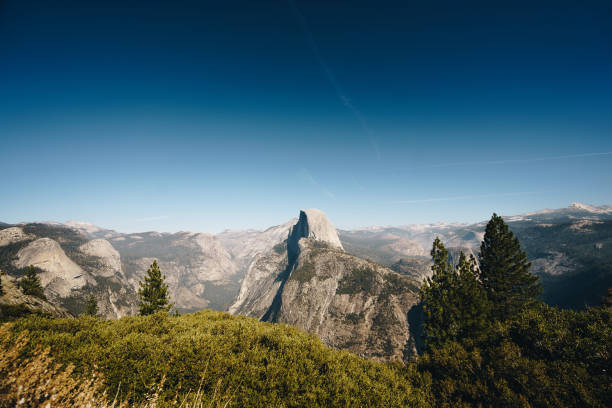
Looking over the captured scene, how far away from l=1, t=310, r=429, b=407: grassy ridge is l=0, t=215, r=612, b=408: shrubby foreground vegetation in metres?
0.05

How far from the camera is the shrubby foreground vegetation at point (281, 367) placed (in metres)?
9.55

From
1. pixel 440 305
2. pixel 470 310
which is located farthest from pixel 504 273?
pixel 440 305

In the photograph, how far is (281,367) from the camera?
1168 cm

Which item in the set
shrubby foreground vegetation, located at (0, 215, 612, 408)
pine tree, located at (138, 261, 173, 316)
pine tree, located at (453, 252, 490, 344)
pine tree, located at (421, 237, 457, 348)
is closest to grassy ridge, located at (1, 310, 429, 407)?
shrubby foreground vegetation, located at (0, 215, 612, 408)

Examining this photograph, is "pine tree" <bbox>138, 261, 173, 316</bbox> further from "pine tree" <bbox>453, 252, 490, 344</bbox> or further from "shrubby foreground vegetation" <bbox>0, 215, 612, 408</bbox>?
"pine tree" <bbox>453, 252, 490, 344</bbox>

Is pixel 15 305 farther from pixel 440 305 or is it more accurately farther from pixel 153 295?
pixel 440 305

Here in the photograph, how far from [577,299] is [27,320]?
947ft

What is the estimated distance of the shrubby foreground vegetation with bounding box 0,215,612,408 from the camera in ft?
31.3

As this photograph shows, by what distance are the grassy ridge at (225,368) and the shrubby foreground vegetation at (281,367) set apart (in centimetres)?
5

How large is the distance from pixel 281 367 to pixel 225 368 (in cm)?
291

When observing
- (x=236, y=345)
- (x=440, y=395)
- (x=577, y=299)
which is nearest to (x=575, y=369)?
(x=440, y=395)

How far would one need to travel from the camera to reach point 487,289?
40.6 m

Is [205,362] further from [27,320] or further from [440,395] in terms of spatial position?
[440,395]

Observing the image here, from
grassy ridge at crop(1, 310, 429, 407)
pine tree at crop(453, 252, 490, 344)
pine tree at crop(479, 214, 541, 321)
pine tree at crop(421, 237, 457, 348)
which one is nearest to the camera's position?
grassy ridge at crop(1, 310, 429, 407)
